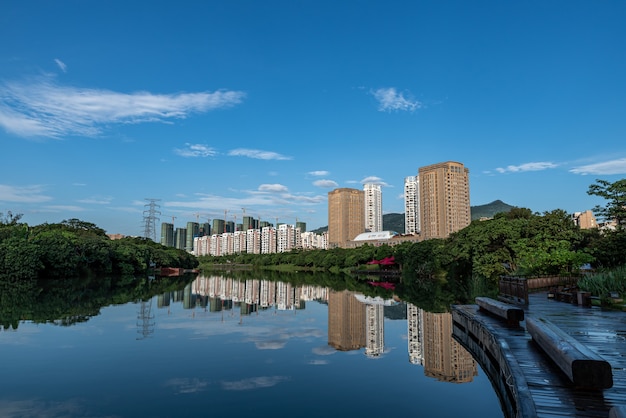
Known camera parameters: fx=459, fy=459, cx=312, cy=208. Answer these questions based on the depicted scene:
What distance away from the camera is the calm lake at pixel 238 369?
8492 mm

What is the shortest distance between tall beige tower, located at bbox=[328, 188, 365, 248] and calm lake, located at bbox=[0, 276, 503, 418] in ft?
489

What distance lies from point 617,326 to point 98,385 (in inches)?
515

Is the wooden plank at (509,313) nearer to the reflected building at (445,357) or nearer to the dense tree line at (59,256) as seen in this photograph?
the reflected building at (445,357)

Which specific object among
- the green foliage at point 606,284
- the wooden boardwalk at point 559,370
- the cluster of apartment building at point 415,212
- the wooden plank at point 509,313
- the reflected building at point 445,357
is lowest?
the reflected building at point 445,357

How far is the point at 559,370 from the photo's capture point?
8133 mm

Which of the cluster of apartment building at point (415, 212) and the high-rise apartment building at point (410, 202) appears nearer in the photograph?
the cluster of apartment building at point (415, 212)

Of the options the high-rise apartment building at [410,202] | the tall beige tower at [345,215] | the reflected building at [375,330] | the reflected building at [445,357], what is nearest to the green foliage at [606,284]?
the reflected building at [445,357]

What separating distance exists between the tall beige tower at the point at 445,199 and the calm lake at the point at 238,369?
11348 centimetres

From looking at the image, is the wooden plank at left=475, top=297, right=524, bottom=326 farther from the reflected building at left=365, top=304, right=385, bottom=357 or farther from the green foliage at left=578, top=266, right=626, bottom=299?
the green foliage at left=578, top=266, right=626, bottom=299

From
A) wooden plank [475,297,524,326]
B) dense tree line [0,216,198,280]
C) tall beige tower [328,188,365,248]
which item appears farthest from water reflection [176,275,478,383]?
tall beige tower [328,188,365,248]

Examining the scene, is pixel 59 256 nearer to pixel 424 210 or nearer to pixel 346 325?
pixel 346 325

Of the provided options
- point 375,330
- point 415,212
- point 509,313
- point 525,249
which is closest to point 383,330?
point 375,330

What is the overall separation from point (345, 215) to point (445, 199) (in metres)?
48.4

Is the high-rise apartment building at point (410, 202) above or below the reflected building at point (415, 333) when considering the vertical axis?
above
